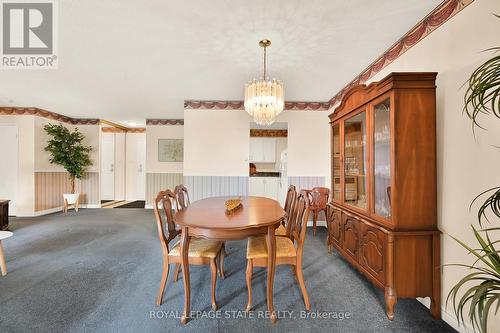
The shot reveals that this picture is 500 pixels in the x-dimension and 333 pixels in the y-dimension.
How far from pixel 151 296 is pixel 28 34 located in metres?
2.93

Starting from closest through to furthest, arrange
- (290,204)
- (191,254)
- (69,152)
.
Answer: (191,254)
(290,204)
(69,152)

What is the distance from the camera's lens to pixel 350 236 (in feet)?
7.73

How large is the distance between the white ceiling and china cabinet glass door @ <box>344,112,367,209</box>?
34.3 inches

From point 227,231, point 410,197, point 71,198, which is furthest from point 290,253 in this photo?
point 71,198

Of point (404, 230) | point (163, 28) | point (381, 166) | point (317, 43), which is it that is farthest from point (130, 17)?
point (404, 230)

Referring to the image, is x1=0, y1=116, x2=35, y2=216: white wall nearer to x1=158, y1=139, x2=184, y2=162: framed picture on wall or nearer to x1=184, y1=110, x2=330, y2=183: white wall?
x1=158, y1=139, x2=184, y2=162: framed picture on wall

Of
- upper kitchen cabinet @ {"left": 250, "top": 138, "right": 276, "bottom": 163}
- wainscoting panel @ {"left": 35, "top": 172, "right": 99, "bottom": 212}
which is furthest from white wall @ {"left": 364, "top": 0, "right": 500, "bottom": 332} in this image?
wainscoting panel @ {"left": 35, "top": 172, "right": 99, "bottom": 212}

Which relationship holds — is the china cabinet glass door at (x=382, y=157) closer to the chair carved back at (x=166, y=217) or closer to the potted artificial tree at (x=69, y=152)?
the chair carved back at (x=166, y=217)

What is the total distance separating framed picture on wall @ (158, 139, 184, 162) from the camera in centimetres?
613

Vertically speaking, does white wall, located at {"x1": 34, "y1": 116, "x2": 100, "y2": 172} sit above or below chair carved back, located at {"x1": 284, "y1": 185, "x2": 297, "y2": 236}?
above

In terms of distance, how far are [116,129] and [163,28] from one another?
6.25m

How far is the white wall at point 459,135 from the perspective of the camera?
1.43m

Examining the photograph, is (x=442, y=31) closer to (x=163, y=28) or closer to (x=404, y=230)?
(x=404, y=230)

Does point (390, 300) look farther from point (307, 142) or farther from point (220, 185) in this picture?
point (220, 185)
